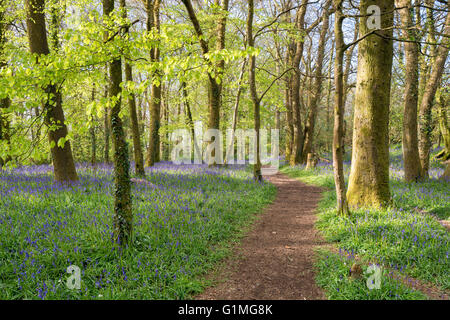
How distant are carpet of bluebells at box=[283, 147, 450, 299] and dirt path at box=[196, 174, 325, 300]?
303 millimetres

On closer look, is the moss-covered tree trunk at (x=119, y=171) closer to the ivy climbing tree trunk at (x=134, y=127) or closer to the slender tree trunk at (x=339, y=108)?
the slender tree trunk at (x=339, y=108)

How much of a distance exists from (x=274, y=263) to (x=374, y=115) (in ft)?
14.3

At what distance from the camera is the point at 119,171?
4070mm

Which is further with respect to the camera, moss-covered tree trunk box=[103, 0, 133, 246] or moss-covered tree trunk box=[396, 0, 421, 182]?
moss-covered tree trunk box=[396, 0, 421, 182]

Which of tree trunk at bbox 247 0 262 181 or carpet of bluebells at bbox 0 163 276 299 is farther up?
tree trunk at bbox 247 0 262 181

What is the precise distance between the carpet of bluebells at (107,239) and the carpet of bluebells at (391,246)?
1.95 metres

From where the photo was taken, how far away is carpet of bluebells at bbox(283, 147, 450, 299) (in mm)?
3336

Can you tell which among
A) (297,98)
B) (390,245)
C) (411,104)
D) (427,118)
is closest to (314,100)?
(297,98)

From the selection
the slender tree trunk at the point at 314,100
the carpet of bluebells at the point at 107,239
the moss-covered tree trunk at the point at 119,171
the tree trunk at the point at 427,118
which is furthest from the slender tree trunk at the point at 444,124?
the moss-covered tree trunk at the point at 119,171

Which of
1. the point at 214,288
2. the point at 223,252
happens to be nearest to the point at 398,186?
the point at 223,252

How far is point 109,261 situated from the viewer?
385 centimetres

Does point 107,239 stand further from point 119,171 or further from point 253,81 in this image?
point 253,81

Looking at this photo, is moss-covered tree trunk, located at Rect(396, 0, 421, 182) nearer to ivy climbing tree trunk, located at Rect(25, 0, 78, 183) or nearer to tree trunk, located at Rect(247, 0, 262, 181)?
tree trunk, located at Rect(247, 0, 262, 181)

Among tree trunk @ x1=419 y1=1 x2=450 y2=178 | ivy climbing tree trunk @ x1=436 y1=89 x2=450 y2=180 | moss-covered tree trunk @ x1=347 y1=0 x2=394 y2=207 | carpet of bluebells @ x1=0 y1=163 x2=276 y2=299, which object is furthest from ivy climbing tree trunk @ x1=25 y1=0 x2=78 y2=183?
ivy climbing tree trunk @ x1=436 y1=89 x2=450 y2=180
